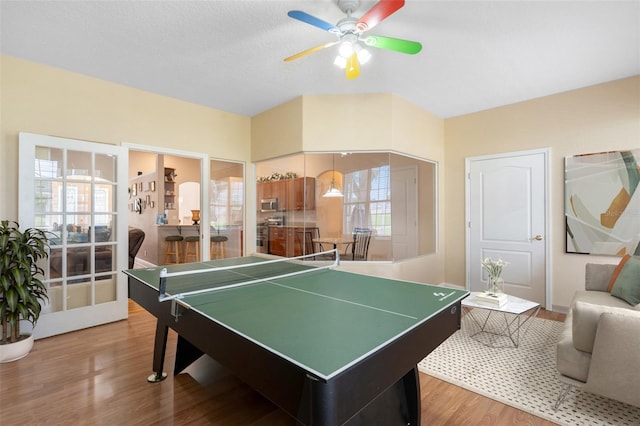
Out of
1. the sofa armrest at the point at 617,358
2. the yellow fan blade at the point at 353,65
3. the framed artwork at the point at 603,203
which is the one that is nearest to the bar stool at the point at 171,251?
the yellow fan blade at the point at 353,65

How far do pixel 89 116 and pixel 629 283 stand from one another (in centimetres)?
566

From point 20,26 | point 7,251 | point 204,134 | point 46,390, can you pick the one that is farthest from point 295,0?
point 46,390

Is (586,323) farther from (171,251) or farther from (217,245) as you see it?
(171,251)

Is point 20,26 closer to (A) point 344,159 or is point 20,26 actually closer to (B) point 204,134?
(B) point 204,134

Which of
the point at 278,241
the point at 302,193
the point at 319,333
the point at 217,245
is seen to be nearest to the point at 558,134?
the point at 302,193

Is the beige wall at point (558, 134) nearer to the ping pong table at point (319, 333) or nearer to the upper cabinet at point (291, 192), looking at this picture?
the upper cabinet at point (291, 192)

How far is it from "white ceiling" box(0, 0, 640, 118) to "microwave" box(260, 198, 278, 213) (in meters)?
1.71

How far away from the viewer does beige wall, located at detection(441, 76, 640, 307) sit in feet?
11.6

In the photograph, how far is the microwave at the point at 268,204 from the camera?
16.7ft

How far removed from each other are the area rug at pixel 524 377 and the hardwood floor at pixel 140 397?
12 cm

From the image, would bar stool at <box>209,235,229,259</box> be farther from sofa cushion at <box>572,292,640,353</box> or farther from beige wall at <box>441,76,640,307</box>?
sofa cushion at <box>572,292,640,353</box>

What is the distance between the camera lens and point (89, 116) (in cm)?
347

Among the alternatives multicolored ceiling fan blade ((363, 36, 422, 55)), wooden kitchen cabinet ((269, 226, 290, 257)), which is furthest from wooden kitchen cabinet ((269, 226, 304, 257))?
multicolored ceiling fan blade ((363, 36, 422, 55))

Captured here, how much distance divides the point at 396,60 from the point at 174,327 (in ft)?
10.1
